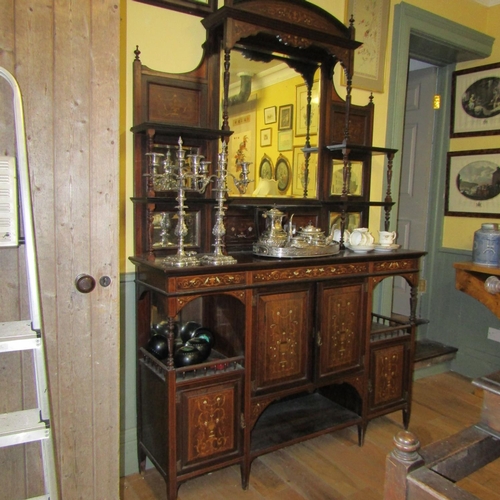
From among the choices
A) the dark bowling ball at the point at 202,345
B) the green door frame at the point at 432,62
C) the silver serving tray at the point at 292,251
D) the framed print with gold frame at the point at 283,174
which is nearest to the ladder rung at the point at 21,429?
the dark bowling ball at the point at 202,345

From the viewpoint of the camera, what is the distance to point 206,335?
2297mm

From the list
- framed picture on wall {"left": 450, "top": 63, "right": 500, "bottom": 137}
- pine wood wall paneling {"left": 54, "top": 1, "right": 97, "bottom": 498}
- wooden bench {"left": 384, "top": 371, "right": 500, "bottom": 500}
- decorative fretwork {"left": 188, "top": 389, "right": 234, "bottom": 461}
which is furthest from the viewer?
framed picture on wall {"left": 450, "top": 63, "right": 500, "bottom": 137}

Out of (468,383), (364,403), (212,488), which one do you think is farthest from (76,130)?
(468,383)

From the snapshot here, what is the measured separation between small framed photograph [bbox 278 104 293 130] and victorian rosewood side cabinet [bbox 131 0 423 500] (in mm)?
147

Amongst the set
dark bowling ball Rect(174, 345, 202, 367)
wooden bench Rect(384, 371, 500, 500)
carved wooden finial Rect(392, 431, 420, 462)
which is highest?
carved wooden finial Rect(392, 431, 420, 462)

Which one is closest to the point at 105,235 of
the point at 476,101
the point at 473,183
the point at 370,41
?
the point at 370,41

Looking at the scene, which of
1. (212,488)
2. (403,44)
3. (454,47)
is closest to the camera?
(212,488)

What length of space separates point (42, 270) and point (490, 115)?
3.40 meters

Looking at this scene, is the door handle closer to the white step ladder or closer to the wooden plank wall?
the wooden plank wall

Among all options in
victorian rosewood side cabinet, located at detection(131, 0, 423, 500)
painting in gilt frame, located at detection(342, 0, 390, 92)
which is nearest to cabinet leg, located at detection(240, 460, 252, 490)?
victorian rosewood side cabinet, located at detection(131, 0, 423, 500)

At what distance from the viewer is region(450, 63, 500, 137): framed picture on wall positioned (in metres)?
3.53

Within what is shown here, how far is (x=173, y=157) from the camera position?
2.31 m

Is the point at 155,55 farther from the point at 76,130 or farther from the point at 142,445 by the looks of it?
the point at 142,445

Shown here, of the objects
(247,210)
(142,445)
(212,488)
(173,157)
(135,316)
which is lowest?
(212,488)
